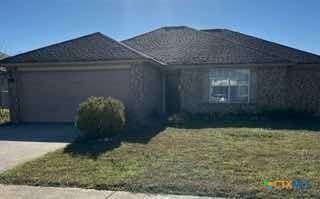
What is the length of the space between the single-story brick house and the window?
0.05 m

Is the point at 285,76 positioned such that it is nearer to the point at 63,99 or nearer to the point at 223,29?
the point at 223,29

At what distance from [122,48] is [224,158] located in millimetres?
7696

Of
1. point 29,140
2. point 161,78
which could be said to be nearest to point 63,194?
point 29,140

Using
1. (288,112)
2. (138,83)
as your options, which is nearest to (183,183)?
(138,83)

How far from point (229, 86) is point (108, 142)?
8.25 meters

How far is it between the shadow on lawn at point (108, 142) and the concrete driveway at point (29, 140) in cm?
58

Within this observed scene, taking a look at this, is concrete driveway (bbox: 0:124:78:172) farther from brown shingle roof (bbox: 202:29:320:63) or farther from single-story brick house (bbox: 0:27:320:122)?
brown shingle roof (bbox: 202:29:320:63)

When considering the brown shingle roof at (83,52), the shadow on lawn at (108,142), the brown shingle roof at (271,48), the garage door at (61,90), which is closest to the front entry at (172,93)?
the brown shingle roof at (83,52)

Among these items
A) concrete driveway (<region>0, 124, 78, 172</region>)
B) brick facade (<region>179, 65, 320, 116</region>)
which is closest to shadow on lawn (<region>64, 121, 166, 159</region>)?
concrete driveway (<region>0, 124, 78, 172</region>)

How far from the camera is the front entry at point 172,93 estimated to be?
1569 centimetres

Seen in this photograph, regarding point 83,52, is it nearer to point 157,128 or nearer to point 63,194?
point 157,128

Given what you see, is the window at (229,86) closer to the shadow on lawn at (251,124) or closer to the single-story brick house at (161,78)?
the single-story brick house at (161,78)

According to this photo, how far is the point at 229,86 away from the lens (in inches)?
571

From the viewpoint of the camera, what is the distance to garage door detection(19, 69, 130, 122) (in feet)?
40.6
